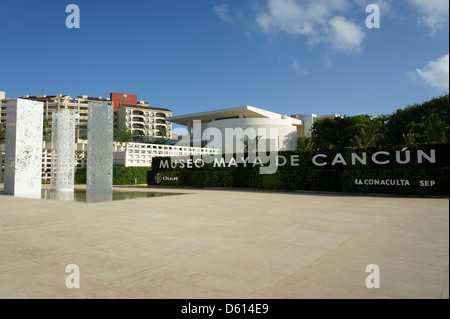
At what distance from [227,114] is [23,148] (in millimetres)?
46774

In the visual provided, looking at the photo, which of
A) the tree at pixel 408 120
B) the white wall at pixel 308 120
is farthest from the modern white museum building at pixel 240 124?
the tree at pixel 408 120

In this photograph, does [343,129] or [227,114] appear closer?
[343,129]

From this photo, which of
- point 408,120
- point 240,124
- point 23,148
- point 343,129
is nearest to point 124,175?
point 23,148

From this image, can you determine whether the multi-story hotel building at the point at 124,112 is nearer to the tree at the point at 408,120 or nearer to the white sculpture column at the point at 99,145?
the tree at the point at 408,120

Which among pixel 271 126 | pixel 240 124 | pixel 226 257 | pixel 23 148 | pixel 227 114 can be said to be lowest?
pixel 226 257

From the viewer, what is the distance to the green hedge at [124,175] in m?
28.0

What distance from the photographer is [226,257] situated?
423cm

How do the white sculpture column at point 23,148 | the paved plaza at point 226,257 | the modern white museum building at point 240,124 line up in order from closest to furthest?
the paved plaza at point 226,257 < the white sculpture column at point 23,148 < the modern white museum building at point 240,124

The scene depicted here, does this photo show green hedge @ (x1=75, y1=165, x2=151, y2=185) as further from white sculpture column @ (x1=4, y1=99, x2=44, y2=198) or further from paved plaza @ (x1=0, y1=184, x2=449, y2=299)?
paved plaza @ (x1=0, y1=184, x2=449, y2=299)

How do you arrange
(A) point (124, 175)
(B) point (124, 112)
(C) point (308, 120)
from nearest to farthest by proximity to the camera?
(A) point (124, 175), (C) point (308, 120), (B) point (124, 112)

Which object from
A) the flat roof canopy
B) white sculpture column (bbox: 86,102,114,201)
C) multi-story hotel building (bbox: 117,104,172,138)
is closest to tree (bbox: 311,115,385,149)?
the flat roof canopy

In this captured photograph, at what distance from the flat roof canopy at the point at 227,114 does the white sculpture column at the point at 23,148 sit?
42703 mm

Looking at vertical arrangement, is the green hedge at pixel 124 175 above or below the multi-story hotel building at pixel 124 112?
below

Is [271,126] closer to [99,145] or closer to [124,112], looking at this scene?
[99,145]
